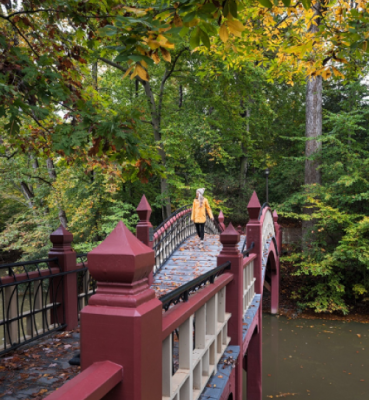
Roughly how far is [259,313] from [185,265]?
8.85 feet

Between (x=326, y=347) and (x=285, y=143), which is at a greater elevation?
(x=285, y=143)

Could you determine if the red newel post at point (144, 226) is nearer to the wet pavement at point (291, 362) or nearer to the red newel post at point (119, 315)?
the wet pavement at point (291, 362)

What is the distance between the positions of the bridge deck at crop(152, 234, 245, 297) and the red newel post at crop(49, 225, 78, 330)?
7.21ft

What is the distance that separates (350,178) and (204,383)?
42.3ft

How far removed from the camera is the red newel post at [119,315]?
4.60 ft

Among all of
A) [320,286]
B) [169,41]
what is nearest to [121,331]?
[169,41]

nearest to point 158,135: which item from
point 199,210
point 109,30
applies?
point 199,210

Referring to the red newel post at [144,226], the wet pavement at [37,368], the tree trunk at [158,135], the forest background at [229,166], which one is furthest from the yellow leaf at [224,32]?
the tree trunk at [158,135]

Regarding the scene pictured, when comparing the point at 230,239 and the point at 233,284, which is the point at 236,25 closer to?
the point at 230,239

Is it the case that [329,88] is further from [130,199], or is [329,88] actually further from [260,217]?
[260,217]

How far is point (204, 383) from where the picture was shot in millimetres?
3236

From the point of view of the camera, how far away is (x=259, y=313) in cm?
785

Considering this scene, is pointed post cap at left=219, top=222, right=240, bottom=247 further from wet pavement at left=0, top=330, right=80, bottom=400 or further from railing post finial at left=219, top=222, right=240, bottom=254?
wet pavement at left=0, top=330, right=80, bottom=400

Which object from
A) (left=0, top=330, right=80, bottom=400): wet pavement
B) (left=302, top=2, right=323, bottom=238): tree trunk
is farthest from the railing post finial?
(left=302, top=2, right=323, bottom=238): tree trunk
